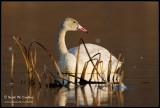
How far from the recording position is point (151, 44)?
16672 millimetres

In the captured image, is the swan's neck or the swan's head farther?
the swan's head

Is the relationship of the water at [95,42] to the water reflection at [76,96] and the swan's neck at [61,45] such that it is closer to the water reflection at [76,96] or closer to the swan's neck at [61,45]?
the water reflection at [76,96]

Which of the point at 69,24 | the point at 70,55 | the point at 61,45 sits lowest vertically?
the point at 70,55

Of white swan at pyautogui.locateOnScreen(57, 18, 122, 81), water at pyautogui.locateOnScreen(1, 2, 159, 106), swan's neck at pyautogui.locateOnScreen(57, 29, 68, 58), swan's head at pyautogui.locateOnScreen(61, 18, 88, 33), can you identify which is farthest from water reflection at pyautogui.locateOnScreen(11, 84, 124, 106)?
swan's head at pyautogui.locateOnScreen(61, 18, 88, 33)

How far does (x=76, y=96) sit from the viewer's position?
8320mm

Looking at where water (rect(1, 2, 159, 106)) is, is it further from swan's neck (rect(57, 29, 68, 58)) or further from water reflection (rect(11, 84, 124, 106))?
swan's neck (rect(57, 29, 68, 58))

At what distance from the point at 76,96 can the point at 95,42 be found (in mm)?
8939

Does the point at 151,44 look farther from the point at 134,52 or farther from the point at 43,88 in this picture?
the point at 43,88

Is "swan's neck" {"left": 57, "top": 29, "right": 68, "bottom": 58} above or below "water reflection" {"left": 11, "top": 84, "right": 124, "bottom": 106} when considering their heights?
above

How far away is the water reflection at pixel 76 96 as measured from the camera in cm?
774

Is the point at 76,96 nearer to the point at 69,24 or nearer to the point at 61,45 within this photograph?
the point at 61,45

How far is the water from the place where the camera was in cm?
812

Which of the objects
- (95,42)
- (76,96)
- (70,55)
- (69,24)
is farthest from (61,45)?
(95,42)

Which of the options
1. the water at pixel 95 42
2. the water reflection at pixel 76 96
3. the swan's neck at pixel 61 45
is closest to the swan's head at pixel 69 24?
the swan's neck at pixel 61 45
